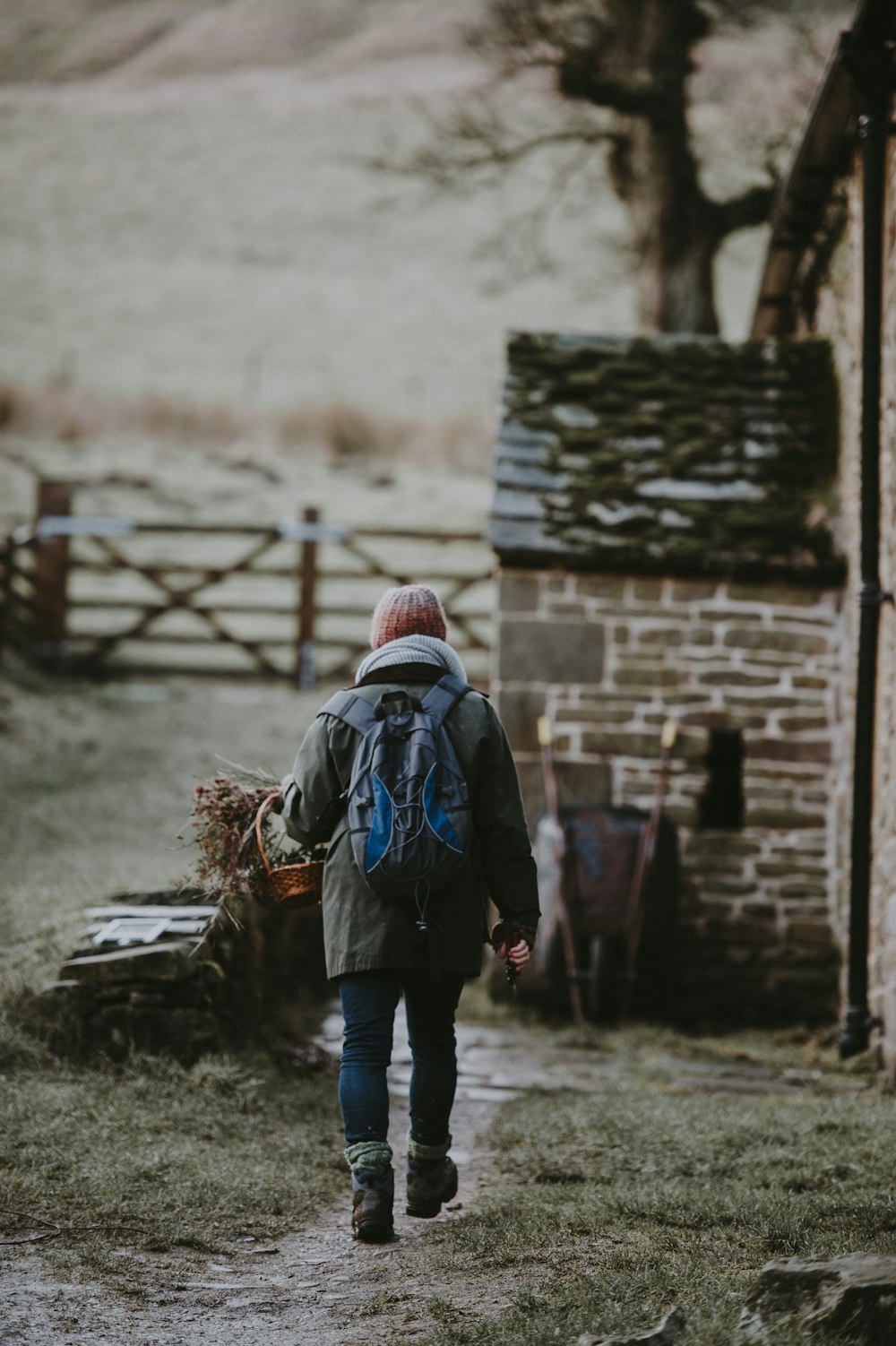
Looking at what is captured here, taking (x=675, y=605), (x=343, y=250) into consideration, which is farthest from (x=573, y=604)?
(x=343, y=250)

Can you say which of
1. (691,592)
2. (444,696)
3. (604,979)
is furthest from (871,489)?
(444,696)

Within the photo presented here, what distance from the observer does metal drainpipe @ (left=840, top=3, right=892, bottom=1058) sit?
21.9 feet

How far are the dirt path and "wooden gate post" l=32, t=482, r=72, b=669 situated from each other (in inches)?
417

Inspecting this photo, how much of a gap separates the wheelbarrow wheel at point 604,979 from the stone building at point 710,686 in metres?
0.84

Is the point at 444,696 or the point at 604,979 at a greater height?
the point at 444,696

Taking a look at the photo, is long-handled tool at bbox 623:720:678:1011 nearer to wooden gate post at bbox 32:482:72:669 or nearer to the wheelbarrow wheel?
the wheelbarrow wheel

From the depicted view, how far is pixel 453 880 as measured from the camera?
3881 millimetres

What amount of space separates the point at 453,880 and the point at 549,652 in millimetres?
4724

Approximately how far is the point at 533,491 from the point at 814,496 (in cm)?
172

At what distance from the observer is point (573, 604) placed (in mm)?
8562

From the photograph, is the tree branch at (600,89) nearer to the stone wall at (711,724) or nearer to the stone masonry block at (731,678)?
the stone wall at (711,724)

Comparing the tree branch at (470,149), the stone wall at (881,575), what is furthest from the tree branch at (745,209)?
the stone wall at (881,575)

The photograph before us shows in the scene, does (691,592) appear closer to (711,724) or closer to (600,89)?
(711,724)

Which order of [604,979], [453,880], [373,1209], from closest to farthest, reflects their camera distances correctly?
[373,1209]
[453,880]
[604,979]
